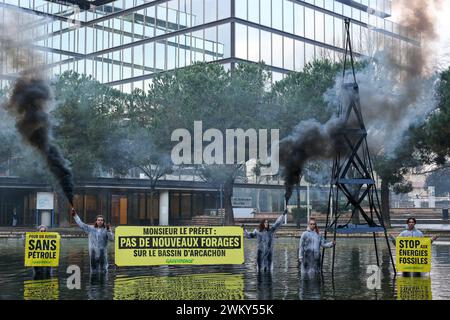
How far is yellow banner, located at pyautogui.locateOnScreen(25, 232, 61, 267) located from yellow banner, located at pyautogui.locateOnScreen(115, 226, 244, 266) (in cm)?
194

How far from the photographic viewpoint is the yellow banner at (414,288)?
46.8 feet

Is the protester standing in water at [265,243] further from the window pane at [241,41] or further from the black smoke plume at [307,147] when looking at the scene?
the window pane at [241,41]

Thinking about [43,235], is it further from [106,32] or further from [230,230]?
[106,32]

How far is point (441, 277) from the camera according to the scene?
18.4 meters

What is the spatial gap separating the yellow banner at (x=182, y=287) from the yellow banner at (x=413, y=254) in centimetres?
487

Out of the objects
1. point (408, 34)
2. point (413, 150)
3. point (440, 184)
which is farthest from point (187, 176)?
point (440, 184)

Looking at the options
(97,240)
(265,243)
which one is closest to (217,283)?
(265,243)

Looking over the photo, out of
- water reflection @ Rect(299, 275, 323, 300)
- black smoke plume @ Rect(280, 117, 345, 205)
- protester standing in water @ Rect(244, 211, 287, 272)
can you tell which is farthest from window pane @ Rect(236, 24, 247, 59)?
water reflection @ Rect(299, 275, 323, 300)

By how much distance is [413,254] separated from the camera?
60.2 ft

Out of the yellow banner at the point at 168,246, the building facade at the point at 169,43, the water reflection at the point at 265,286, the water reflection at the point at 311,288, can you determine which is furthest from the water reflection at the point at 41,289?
the building facade at the point at 169,43

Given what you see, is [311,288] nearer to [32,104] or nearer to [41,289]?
[41,289]

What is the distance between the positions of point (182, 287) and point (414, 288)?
6.10 m
